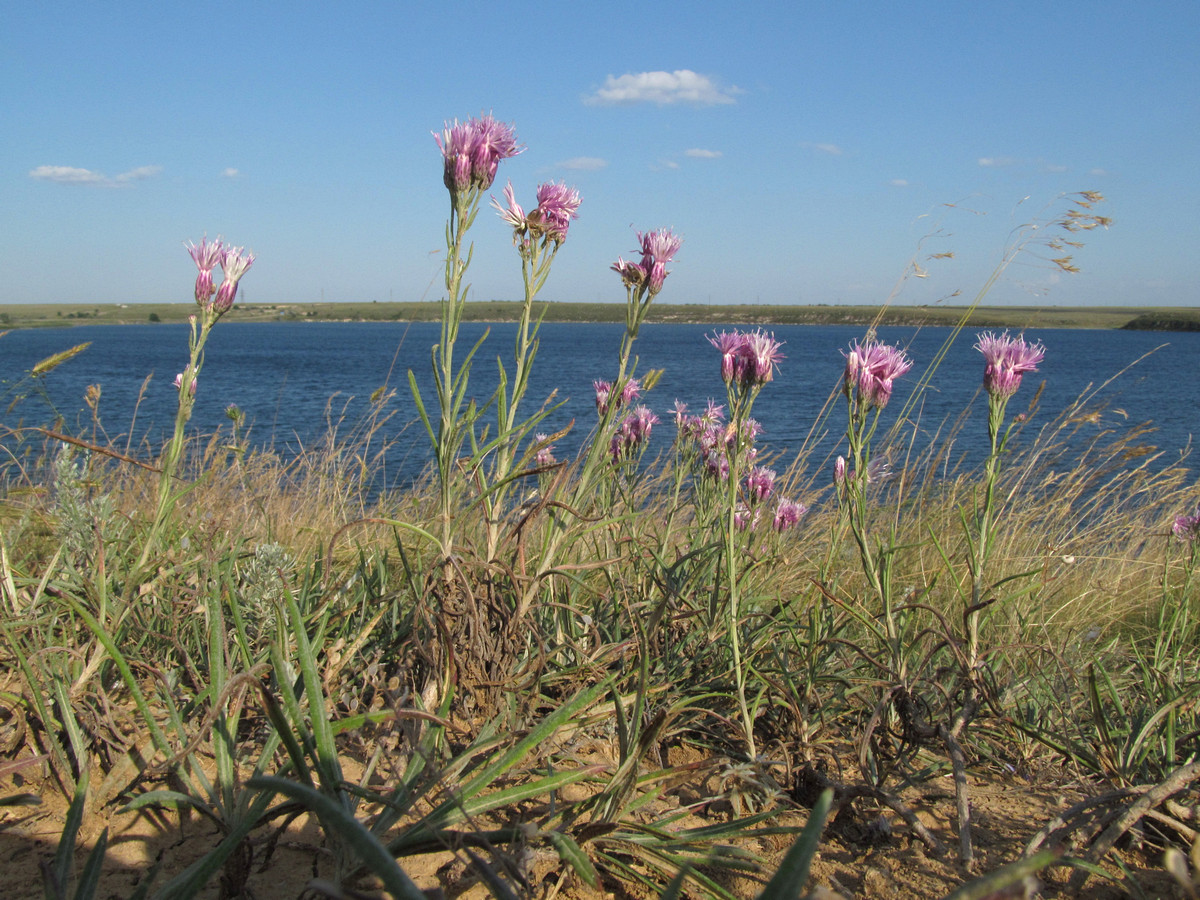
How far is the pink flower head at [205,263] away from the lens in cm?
191

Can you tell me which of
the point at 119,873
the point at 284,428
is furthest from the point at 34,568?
the point at 284,428

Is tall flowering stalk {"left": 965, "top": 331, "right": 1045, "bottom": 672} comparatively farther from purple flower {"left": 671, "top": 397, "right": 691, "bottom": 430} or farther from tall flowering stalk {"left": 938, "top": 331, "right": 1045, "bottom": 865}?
purple flower {"left": 671, "top": 397, "right": 691, "bottom": 430}

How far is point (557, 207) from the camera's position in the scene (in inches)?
74.4

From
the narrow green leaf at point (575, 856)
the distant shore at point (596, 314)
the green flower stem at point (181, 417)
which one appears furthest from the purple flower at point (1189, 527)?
the distant shore at point (596, 314)

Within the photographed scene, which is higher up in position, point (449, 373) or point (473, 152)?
point (473, 152)

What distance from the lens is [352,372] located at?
38.9m

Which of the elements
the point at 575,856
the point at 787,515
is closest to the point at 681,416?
the point at 787,515

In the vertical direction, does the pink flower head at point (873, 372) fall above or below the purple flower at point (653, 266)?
below

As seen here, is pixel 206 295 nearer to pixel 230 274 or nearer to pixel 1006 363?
pixel 230 274

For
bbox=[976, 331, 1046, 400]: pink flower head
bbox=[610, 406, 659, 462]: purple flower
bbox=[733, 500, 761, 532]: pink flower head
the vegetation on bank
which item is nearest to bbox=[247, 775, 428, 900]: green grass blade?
the vegetation on bank

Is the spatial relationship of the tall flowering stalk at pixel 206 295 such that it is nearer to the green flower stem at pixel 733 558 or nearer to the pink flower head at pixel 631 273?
the pink flower head at pixel 631 273

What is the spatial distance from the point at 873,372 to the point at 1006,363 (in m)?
0.31

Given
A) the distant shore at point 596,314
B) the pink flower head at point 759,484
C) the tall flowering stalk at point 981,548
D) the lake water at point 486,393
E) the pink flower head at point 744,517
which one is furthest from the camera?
the distant shore at point 596,314

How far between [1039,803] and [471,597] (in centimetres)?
137
